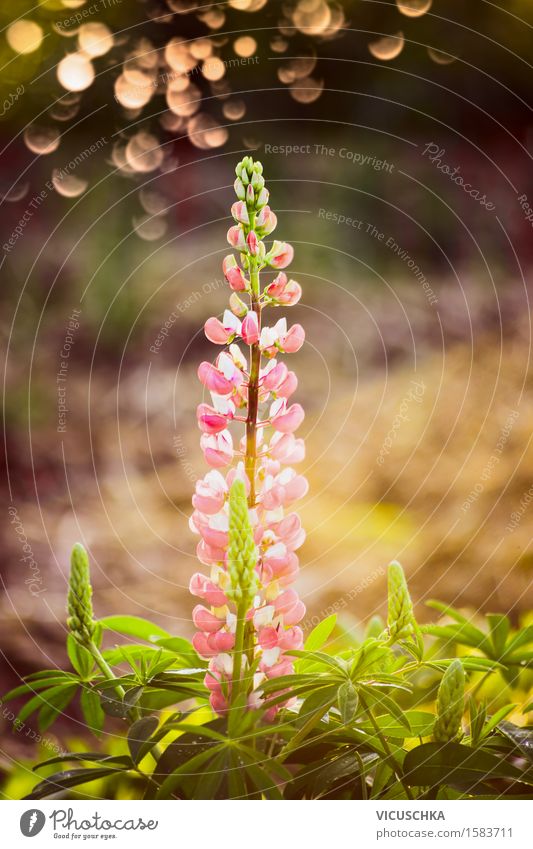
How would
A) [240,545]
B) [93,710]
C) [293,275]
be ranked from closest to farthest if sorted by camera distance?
[240,545]
[93,710]
[293,275]

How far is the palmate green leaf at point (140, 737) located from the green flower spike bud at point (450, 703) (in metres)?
0.21

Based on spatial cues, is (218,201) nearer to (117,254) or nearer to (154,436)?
(117,254)

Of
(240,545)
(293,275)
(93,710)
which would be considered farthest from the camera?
(293,275)

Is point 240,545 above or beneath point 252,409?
beneath

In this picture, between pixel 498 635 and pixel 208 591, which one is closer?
pixel 208 591

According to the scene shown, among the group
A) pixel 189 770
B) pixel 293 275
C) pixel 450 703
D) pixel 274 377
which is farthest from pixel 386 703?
pixel 293 275

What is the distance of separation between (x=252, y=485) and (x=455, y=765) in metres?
0.26

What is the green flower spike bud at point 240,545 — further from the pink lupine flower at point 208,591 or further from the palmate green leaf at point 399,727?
the palmate green leaf at point 399,727

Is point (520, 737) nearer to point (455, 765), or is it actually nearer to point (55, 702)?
point (455, 765)
